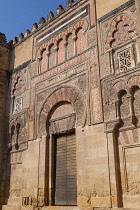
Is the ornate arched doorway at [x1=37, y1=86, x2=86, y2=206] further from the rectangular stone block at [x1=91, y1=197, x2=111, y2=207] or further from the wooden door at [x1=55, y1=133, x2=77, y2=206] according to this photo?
the rectangular stone block at [x1=91, y1=197, x2=111, y2=207]

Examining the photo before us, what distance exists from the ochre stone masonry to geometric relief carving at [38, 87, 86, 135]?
3cm

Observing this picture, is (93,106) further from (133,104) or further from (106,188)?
(106,188)

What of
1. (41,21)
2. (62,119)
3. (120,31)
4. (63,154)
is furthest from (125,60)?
(41,21)

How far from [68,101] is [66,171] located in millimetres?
2001

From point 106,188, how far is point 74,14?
216 inches

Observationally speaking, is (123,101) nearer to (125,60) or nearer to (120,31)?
(125,60)

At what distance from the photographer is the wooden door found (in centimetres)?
679

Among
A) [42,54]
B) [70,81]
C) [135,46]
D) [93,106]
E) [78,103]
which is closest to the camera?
[135,46]

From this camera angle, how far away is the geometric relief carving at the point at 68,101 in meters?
6.96

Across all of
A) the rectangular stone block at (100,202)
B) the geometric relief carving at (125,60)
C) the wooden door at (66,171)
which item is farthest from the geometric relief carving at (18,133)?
the geometric relief carving at (125,60)

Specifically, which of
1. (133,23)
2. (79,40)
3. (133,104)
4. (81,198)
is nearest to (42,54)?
(79,40)

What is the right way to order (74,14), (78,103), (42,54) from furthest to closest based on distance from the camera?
1. (42,54)
2. (74,14)
3. (78,103)

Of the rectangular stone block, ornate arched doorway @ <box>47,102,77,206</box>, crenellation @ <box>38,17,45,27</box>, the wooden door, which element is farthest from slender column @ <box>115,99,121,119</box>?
crenellation @ <box>38,17,45,27</box>

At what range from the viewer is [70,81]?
25.0 ft
